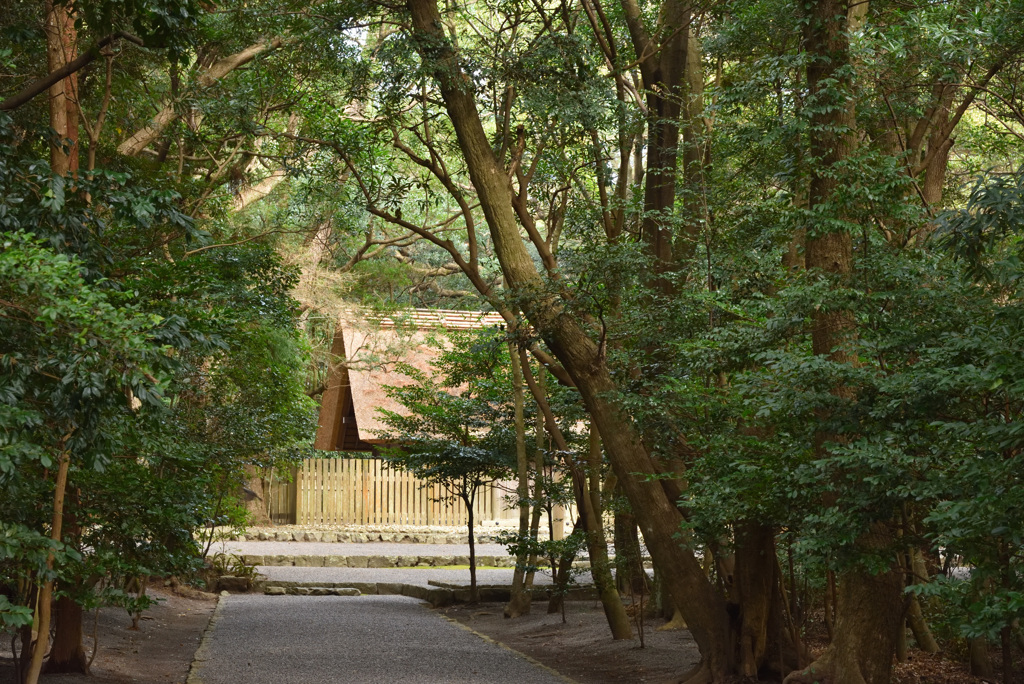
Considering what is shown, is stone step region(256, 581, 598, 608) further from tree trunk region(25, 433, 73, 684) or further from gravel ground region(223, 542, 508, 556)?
tree trunk region(25, 433, 73, 684)

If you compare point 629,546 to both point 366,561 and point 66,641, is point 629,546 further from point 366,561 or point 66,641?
point 366,561

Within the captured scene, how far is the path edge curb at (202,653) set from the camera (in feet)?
28.3

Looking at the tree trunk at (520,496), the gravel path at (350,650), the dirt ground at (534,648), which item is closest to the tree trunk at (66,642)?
the dirt ground at (534,648)

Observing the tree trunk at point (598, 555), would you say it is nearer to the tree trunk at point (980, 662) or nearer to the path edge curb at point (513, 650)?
the path edge curb at point (513, 650)

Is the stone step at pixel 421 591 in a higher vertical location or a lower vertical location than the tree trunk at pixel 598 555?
lower

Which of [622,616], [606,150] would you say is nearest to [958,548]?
[622,616]

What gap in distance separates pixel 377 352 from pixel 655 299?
13630mm

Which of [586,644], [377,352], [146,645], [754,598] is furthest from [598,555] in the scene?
[377,352]

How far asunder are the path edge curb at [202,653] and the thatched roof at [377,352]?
22.4 feet

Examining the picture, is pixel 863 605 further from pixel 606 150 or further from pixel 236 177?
pixel 236 177

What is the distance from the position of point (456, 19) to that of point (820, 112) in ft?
25.7

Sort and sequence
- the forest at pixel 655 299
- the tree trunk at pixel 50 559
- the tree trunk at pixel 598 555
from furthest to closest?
the tree trunk at pixel 598 555 → the tree trunk at pixel 50 559 → the forest at pixel 655 299

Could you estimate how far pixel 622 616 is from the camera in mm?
10945

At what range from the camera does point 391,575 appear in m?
18.9
